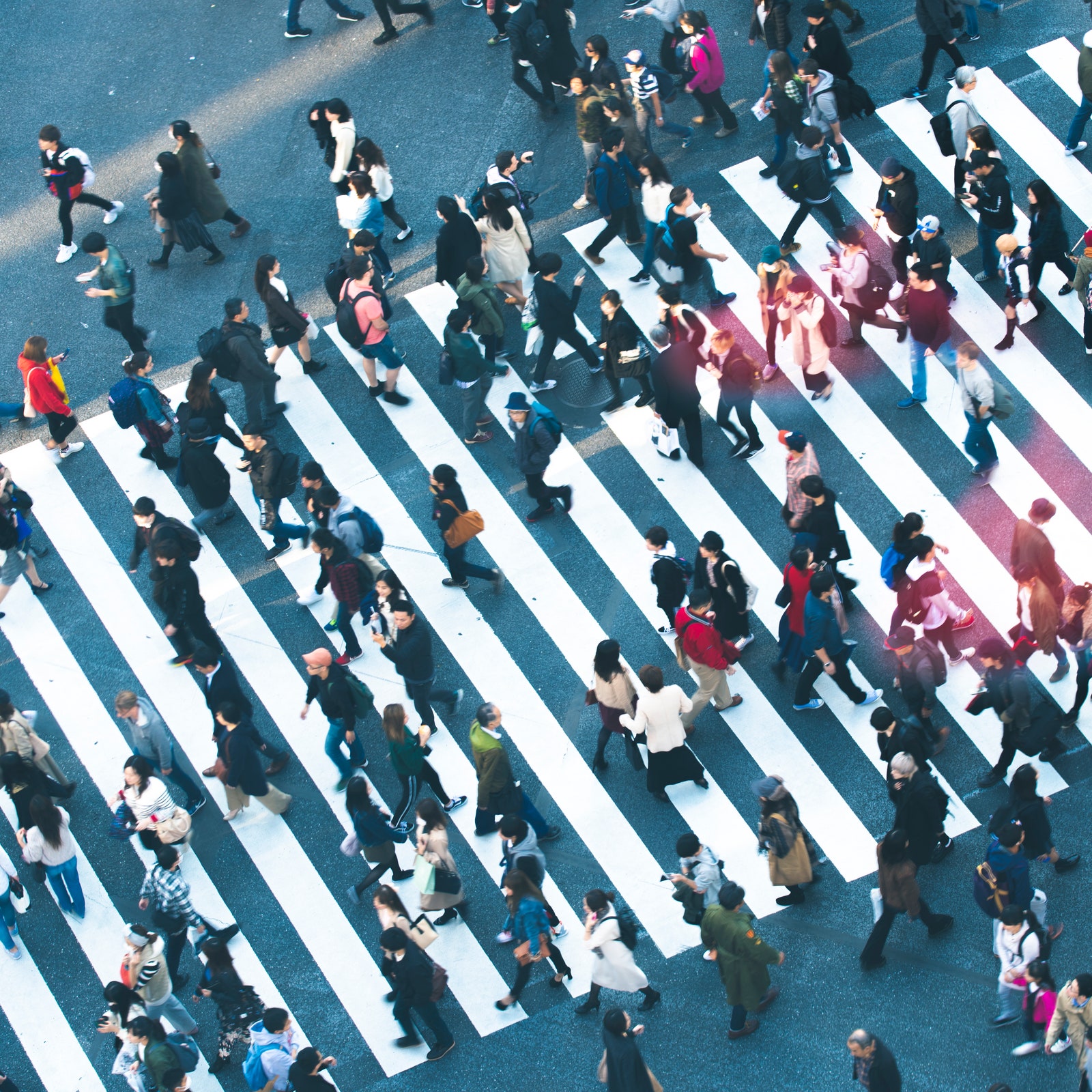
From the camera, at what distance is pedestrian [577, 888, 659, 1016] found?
486 inches

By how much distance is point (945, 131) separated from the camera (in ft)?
58.6

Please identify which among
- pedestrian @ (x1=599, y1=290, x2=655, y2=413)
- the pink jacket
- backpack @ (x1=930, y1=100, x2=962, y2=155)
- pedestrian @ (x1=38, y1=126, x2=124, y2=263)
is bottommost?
pedestrian @ (x1=599, y1=290, x2=655, y2=413)

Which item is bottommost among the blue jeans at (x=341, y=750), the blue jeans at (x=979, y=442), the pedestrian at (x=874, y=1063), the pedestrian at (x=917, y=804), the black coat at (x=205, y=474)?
the pedestrian at (x=874, y=1063)

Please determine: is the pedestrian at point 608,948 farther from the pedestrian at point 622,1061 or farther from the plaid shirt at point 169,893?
the plaid shirt at point 169,893

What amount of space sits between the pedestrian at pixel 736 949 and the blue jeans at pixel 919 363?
622 cm

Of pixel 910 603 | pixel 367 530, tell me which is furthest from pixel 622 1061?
pixel 367 530

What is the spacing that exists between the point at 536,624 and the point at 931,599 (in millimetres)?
3745

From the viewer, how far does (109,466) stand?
57.7 feet

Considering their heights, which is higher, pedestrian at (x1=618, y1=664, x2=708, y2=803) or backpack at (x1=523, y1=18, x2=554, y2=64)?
backpack at (x1=523, y1=18, x2=554, y2=64)

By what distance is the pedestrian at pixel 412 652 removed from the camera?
14.4 meters

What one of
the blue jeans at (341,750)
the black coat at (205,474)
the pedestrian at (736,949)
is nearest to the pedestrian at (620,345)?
the black coat at (205,474)

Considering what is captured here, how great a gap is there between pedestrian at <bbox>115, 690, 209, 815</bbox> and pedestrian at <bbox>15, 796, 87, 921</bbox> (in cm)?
89

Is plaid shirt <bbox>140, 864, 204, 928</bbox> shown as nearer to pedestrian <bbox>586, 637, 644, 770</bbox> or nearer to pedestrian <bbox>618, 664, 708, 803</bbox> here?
pedestrian <bbox>586, 637, 644, 770</bbox>

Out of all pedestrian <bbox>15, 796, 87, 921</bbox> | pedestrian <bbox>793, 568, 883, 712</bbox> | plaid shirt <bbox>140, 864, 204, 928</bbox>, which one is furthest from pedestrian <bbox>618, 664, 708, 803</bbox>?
pedestrian <bbox>15, 796, 87, 921</bbox>
